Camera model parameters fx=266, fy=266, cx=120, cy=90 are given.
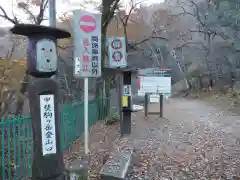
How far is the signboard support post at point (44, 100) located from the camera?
160 inches

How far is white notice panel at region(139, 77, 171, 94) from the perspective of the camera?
1053 cm

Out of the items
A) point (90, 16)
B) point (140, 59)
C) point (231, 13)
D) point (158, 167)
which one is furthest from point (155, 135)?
point (140, 59)

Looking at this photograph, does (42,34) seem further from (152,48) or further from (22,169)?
(152,48)

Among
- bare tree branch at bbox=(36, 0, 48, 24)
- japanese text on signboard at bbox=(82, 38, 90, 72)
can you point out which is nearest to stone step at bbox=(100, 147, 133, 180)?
japanese text on signboard at bbox=(82, 38, 90, 72)

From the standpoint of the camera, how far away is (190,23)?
26.0 m

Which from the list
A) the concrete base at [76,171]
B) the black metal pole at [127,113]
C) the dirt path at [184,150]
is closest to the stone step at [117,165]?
the dirt path at [184,150]

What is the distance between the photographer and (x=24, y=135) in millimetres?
5426

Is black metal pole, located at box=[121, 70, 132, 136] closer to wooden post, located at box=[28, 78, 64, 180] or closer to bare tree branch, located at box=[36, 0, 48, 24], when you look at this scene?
wooden post, located at box=[28, 78, 64, 180]

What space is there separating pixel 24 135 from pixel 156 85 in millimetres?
6269

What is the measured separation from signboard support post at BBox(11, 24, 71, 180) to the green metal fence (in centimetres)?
76

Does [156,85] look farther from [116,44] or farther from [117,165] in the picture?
[117,165]

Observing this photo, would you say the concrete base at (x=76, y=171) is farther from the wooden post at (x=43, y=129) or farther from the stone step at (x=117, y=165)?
the stone step at (x=117, y=165)

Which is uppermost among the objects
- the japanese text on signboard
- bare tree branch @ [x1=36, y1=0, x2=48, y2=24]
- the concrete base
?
bare tree branch @ [x1=36, y1=0, x2=48, y2=24]

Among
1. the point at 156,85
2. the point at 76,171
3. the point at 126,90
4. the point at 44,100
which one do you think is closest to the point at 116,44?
the point at 126,90
